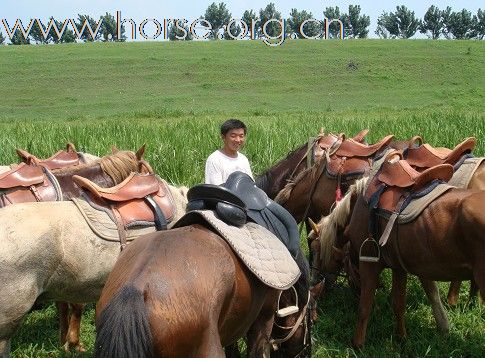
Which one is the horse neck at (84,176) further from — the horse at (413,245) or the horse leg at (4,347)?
the horse at (413,245)

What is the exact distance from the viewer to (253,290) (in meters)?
2.88

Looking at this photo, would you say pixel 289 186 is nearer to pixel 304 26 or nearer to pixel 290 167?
pixel 290 167

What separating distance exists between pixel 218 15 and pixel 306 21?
1448 centimetres

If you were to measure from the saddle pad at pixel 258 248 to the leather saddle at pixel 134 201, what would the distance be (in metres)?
1.14

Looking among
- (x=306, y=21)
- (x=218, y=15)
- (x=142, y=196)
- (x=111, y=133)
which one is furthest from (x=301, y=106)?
(x=218, y=15)

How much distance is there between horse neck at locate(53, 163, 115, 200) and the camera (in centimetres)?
505

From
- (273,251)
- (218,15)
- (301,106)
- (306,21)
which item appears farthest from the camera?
(218,15)

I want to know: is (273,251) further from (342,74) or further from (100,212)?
(342,74)

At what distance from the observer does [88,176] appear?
16.7 ft

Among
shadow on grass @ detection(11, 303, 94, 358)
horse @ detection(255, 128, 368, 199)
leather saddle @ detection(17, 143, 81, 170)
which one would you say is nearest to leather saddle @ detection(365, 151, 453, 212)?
horse @ detection(255, 128, 368, 199)

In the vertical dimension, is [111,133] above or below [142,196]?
below

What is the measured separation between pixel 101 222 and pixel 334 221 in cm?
207

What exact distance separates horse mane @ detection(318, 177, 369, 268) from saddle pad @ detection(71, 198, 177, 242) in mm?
1674

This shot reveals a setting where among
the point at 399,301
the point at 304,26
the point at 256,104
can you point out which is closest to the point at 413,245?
the point at 399,301
